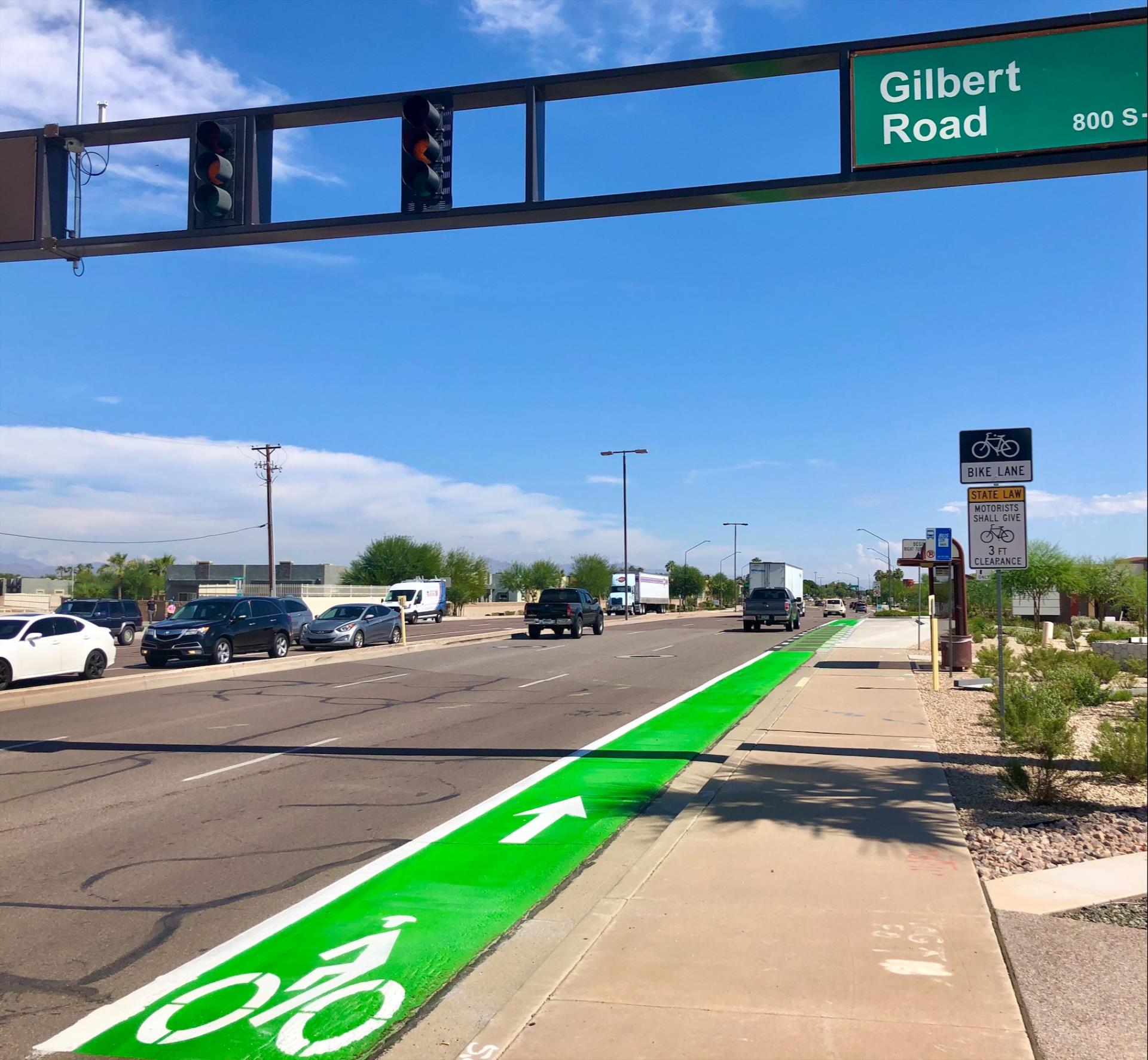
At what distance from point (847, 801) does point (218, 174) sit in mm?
8988

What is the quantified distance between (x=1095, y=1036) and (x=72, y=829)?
796 cm

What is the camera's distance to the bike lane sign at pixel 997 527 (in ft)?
39.9

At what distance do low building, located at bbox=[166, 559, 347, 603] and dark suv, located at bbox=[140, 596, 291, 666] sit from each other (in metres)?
57.8

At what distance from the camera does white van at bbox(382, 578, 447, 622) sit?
61.1 m

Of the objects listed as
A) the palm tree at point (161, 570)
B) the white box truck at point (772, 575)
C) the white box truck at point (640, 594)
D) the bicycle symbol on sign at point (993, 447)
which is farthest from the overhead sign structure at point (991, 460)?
the palm tree at point (161, 570)

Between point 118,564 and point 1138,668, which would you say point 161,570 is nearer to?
point 118,564

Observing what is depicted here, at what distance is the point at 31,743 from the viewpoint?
1371 centimetres

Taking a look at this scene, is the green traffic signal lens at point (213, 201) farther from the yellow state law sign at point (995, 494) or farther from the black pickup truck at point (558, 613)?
the black pickup truck at point (558, 613)

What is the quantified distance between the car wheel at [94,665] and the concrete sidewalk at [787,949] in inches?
648

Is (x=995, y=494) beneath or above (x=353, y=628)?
above

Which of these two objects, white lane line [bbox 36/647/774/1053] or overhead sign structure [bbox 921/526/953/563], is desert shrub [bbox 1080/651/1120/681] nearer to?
overhead sign structure [bbox 921/526/953/563]

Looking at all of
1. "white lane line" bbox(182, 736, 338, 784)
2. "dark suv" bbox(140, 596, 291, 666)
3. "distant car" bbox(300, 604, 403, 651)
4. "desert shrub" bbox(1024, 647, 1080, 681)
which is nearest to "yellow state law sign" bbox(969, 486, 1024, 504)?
"desert shrub" bbox(1024, 647, 1080, 681)

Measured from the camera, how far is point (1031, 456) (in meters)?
12.1

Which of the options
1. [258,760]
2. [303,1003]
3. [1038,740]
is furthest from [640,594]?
[303,1003]
